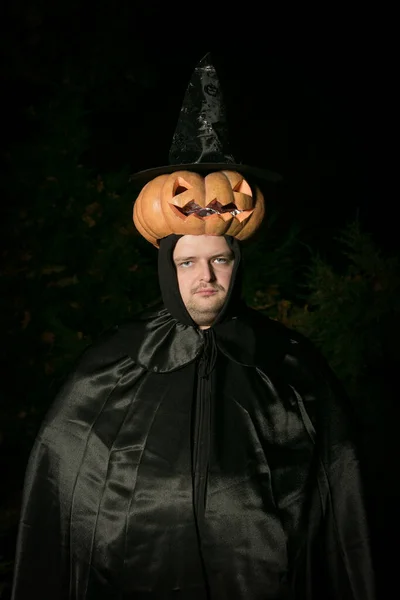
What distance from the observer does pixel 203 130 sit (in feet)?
10.8

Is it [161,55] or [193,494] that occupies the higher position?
[161,55]

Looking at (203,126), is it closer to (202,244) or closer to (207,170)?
(207,170)

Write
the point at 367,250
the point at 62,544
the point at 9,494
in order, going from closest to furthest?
the point at 62,544
the point at 9,494
the point at 367,250

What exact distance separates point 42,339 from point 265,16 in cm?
276

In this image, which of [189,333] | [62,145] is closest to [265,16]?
[62,145]

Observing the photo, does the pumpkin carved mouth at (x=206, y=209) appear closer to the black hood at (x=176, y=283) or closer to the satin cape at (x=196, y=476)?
the black hood at (x=176, y=283)

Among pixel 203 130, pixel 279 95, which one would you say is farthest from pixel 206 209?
pixel 279 95

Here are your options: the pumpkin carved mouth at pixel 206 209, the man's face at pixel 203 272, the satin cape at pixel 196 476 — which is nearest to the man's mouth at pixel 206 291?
the man's face at pixel 203 272

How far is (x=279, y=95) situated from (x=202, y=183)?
3.33m

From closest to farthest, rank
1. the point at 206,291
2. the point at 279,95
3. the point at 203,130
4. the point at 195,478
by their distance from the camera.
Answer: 1. the point at 195,478
2. the point at 206,291
3. the point at 203,130
4. the point at 279,95

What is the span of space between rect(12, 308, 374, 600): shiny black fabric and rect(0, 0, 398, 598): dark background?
2.60 meters

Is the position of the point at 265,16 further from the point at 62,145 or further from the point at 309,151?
the point at 62,145

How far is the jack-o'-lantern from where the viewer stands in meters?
3.10

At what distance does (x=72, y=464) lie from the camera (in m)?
3.18
